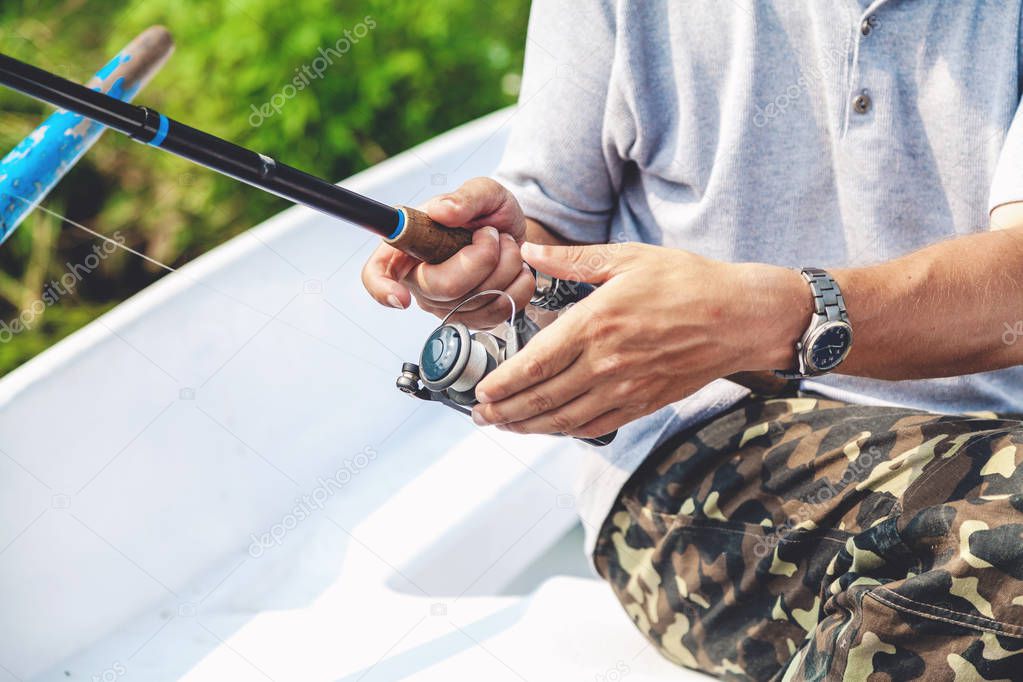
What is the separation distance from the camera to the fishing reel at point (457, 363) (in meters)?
1.02

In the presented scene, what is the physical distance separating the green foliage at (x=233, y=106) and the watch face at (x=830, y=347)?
2.27 metres

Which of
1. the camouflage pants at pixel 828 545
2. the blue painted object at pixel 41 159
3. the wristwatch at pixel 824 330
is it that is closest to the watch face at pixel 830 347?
the wristwatch at pixel 824 330

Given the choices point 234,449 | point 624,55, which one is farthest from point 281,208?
point 624,55

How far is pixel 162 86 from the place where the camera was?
3287mm

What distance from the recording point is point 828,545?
42.5 inches

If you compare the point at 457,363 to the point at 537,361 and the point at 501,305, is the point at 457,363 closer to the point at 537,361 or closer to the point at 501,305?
the point at 537,361

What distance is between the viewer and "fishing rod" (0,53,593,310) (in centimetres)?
87

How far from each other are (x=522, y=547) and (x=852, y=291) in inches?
37.1

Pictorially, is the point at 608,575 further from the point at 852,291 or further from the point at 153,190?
the point at 153,190

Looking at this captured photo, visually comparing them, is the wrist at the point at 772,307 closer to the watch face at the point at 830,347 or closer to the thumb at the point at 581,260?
the watch face at the point at 830,347

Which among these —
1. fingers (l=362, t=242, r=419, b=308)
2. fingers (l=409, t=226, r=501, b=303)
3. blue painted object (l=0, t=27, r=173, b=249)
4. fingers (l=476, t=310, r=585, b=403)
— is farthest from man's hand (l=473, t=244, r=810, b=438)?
blue painted object (l=0, t=27, r=173, b=249)

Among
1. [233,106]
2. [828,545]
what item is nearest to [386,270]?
[828,545]

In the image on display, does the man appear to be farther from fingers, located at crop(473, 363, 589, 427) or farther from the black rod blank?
the black rod blank

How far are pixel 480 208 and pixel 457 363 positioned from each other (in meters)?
0.23
